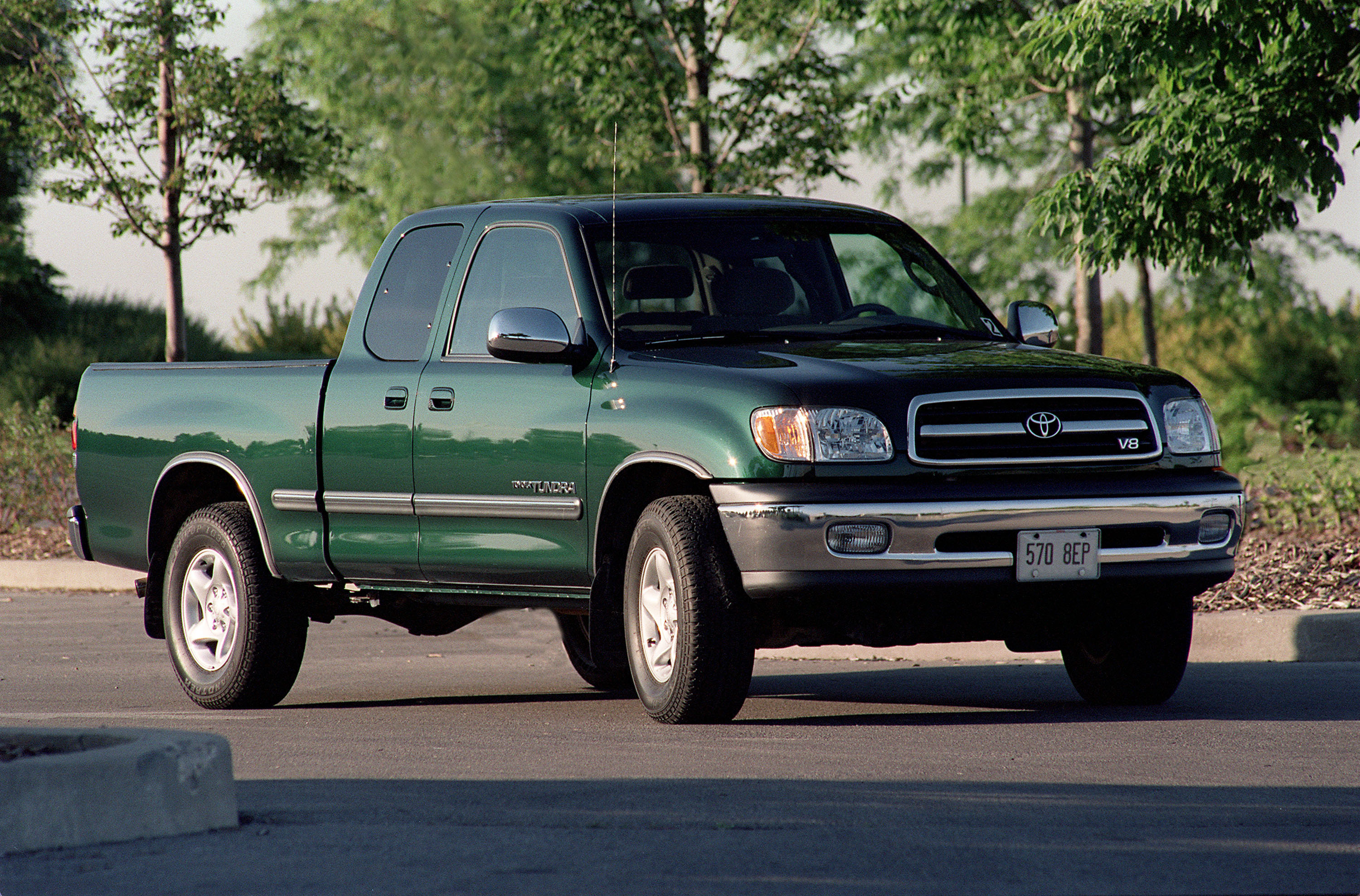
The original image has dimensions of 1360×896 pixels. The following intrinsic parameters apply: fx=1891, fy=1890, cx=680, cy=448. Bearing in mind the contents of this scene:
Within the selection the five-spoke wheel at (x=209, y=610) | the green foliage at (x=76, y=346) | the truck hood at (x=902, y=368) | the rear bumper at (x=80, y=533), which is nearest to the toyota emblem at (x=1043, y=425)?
the truck hood at (x=902, y=368)

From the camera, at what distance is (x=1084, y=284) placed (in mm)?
21203

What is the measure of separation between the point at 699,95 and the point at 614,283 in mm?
11975

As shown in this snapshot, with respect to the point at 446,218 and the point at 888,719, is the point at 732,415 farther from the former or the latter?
the point at 446,218

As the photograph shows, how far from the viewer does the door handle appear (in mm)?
7645

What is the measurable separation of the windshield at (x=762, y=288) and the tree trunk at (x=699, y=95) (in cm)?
1073

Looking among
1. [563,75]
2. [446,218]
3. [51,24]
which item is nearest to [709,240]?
[446,218]

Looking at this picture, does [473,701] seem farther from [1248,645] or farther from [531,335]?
[1248,645]

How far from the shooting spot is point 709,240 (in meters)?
7.79

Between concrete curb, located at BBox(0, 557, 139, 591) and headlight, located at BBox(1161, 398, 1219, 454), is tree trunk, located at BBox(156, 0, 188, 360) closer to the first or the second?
concrete curb, located at BBox(0, 557, 139, 591)

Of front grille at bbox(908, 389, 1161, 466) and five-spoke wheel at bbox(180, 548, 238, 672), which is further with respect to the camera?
five-spoke wheel at bbox(180, 548, 238, 672)

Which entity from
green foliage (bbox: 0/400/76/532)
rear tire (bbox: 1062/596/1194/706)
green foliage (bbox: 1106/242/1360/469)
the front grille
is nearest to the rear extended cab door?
the front grille

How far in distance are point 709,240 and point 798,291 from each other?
16.9 inches

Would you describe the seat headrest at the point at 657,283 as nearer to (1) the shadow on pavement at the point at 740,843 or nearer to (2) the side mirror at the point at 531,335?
(2) the side mirror at the point at 531,335

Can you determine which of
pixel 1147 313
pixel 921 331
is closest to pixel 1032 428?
pixel 921 331
